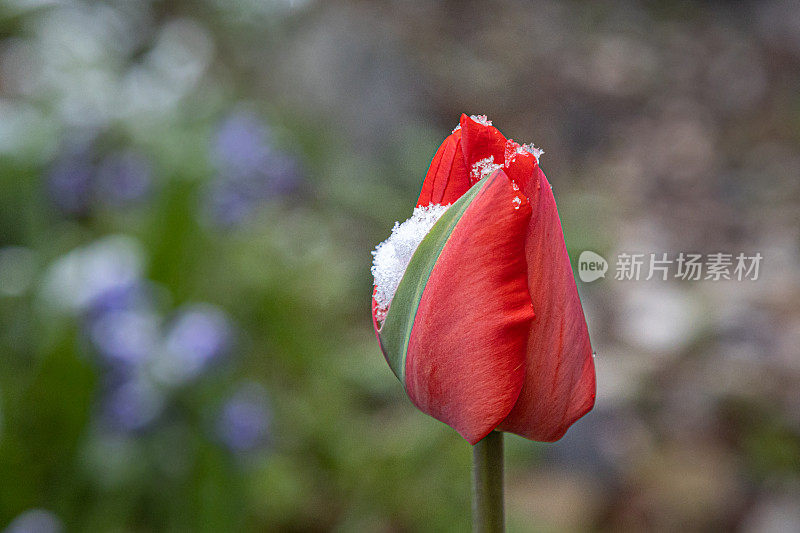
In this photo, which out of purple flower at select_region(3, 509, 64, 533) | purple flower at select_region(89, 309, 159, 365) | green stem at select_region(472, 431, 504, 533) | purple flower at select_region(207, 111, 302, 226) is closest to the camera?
green stem at select_region(472, 431, 504, 533)

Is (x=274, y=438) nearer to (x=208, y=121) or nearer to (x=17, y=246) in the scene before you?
(x=17, y=246)

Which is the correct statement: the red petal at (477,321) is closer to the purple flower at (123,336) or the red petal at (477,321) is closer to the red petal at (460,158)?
the red petal at (460,158)

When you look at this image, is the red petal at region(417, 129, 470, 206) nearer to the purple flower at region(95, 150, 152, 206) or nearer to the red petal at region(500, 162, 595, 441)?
the red petal at region(500, 162, 595, 441)

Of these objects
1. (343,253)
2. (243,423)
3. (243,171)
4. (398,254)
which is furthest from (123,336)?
(343,253)

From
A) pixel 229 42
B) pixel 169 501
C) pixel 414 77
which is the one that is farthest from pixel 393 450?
pixel 229 42

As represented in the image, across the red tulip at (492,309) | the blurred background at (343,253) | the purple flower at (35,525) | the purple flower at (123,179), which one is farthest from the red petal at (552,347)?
the purple flower at (123,179)

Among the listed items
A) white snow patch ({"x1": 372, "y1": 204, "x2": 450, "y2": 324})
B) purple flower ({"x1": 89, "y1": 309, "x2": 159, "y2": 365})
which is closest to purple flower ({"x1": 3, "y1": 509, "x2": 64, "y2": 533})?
purple flower ({"x1": 89, "y1": 309, "x2": 159, "y2": 365})
